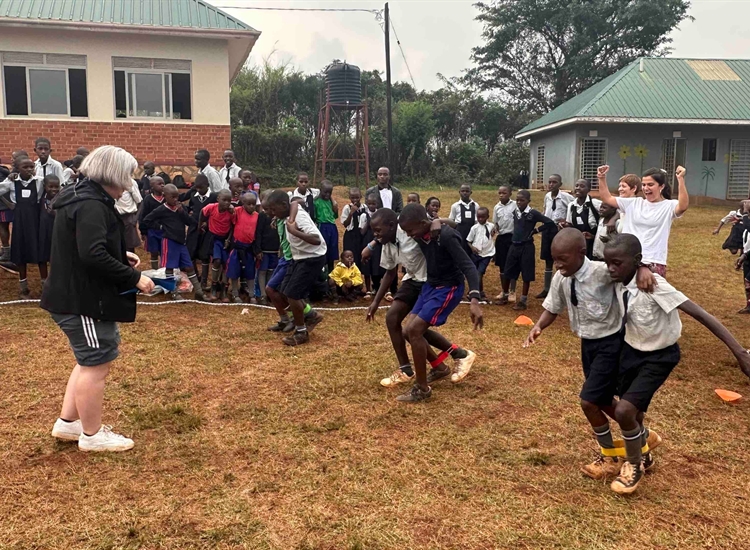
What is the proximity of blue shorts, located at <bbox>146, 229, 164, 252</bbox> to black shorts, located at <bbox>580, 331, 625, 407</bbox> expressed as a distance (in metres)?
6.45

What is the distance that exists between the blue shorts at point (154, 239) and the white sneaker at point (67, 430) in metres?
4.77

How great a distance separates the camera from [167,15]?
1345 centimetres

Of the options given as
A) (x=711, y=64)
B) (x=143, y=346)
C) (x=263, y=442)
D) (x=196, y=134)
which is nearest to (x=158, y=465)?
(x=263, y=442)

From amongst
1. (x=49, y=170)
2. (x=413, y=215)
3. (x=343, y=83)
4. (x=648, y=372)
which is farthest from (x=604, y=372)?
(x=343, y=83)

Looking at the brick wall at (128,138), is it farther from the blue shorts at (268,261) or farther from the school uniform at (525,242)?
the school uniform at (525,242)

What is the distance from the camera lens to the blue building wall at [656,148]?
22.0 meters

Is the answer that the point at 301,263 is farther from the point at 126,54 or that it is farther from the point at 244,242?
the point at 126,54

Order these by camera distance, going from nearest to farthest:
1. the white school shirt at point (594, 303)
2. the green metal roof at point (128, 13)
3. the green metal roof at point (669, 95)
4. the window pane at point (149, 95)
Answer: the white school shirt at point (594, 303) < the green metal roof at point (128, 13) < the window pane at point (149, 95) < the green metal roof at point (669, 95)

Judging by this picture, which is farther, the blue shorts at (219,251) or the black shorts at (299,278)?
the blue shorts at (219,251)

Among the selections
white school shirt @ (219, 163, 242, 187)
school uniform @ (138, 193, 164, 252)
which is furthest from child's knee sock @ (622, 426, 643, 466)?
white school shirt @ (219, 163, 242, 187)

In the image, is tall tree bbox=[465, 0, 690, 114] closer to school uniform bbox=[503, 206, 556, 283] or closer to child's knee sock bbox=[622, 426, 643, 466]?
school uniform bbox=[503, 206, 556, 283]

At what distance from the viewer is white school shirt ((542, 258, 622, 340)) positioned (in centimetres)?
351

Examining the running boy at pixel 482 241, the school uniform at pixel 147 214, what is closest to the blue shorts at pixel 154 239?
the school uniform at pixel 147 214

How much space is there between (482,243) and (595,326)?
17.7ft
